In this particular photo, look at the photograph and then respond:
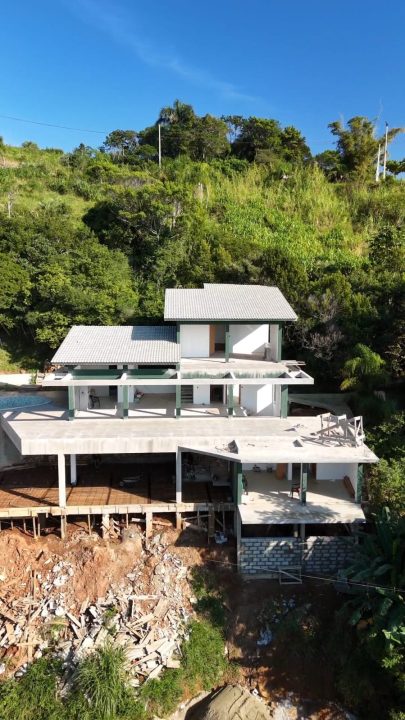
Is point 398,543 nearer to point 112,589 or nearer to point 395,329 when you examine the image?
point 112,589

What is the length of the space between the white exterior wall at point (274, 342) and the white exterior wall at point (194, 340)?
320 centimetres

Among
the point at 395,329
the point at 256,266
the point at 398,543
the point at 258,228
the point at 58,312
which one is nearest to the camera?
the point at 398,543

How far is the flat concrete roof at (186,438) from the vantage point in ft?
54.1

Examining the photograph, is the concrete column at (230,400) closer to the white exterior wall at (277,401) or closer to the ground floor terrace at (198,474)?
the ground floor terrace at (198,474)

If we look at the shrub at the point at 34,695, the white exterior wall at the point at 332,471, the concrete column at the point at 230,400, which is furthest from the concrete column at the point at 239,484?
the shrub at the point at 34,695

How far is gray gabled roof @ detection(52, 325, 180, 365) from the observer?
61.6 ft

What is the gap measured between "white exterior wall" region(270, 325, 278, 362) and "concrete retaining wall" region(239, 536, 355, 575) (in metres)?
8.41

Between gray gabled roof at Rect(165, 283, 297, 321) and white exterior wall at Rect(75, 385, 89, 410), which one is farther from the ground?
gray gabled roof at Rect(165, 283, 297, 321)

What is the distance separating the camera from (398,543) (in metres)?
13.3

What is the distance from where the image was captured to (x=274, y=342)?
21.3 meters

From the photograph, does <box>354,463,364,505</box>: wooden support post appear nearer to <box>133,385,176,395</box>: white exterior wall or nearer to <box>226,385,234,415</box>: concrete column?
<box>226,385,234,415</box>: concrete column

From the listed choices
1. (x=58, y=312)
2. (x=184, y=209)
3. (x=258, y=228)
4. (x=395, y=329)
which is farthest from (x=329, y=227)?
(x=58, y=312)

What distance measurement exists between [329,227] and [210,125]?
22662 mm

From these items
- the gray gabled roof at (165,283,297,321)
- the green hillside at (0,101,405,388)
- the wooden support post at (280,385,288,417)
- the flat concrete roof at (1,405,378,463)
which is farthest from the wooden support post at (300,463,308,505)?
the green hillside at (0,101,405,388)
